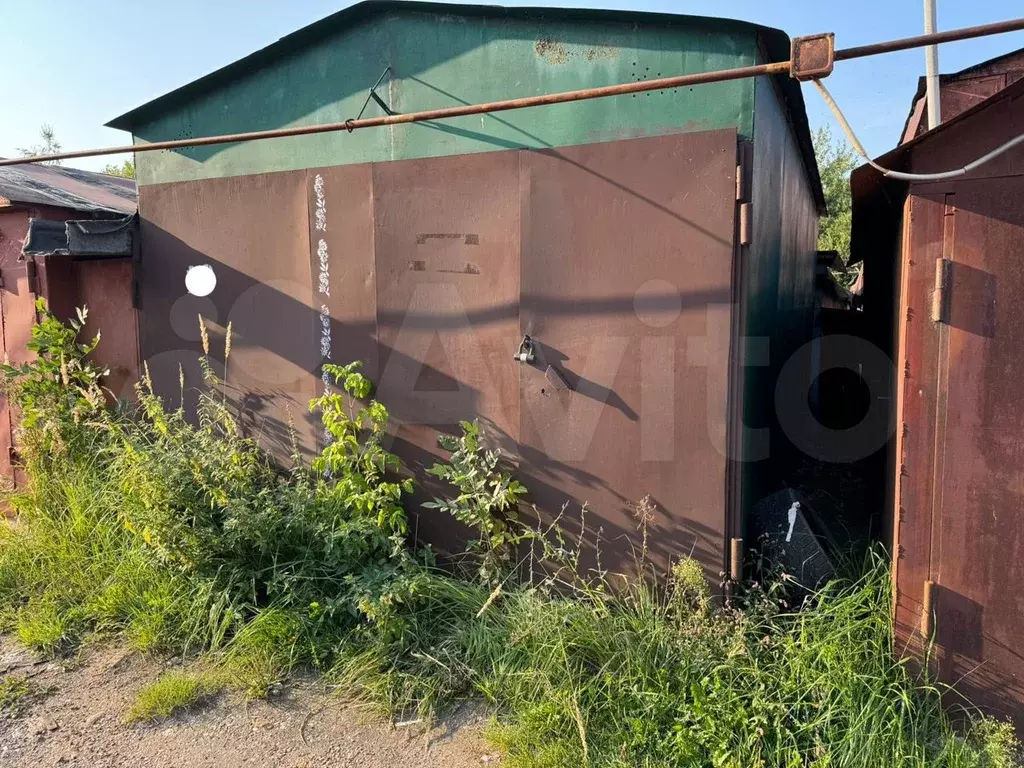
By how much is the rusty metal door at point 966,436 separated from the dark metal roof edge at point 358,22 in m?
1.29

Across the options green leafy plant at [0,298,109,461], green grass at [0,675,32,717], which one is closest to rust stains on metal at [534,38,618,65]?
green leafy plant at [0,298,109,461]

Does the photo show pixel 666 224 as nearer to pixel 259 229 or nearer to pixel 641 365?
pixel 641 365

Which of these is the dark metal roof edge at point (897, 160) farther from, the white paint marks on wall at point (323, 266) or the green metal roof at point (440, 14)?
the white paint marks on wall at point (323, 266)

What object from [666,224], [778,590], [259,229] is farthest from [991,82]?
[259,229]

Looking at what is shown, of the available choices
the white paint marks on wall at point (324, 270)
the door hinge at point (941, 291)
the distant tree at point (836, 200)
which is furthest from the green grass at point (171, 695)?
the distant tree at point (836, 200)

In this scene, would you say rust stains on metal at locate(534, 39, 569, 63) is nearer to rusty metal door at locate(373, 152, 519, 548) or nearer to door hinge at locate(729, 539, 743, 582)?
rusty metal door at locate(373, 152, 519, 548)

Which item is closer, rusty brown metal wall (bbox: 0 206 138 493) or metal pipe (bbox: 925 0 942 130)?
metal pipe (bbox: 925 0 942 130)

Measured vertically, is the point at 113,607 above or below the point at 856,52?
below

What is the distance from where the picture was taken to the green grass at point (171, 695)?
10.8 ft

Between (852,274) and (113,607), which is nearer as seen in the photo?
(113,607)

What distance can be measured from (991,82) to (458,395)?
438 cm

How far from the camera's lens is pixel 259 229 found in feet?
14.8

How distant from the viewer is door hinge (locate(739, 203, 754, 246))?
3.29 metres

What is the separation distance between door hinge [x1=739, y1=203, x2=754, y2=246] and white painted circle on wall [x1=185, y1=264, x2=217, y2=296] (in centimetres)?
344
